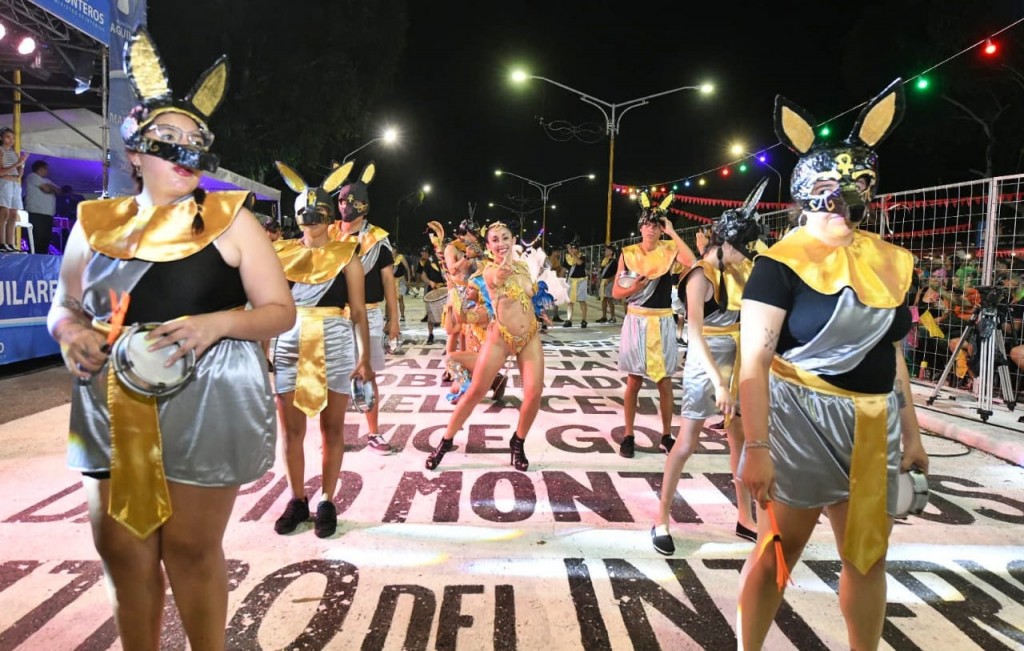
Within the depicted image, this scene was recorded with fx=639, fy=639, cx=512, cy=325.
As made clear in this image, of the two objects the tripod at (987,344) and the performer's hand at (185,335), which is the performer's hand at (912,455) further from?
the tripod at (987,344)

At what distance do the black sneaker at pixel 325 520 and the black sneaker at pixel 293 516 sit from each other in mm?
101

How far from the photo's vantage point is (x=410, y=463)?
5.43 metres

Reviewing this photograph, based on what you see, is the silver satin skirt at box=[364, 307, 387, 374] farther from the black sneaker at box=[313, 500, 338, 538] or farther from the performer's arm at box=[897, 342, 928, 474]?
the performer's arm at box=[897, 342, 928, 474]

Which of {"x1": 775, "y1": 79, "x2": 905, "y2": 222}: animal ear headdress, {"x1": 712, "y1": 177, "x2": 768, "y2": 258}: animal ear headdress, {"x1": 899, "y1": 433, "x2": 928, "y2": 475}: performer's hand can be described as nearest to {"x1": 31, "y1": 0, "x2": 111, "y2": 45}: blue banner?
{"x1": 712, "y1": 177, "x2": 768, "y2": 258}: animal ear headdress

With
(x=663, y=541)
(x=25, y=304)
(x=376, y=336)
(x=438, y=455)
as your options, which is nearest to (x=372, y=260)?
(x=376, y=336)

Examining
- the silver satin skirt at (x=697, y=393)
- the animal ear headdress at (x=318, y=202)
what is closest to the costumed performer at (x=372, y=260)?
the animal ear headdress at (x=318, y=202)

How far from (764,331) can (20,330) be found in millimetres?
10111

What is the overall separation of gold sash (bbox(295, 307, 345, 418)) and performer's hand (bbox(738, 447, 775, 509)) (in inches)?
108

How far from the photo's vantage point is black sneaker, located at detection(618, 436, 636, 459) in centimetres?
566

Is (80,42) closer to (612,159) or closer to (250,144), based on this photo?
(250,144)

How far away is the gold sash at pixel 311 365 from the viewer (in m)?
4.12

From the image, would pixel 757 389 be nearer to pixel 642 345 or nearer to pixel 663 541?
pixel 663 541

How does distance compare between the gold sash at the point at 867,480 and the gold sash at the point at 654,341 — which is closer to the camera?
the gold sash at the point at 867,480

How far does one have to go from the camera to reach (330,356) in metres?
4.27
